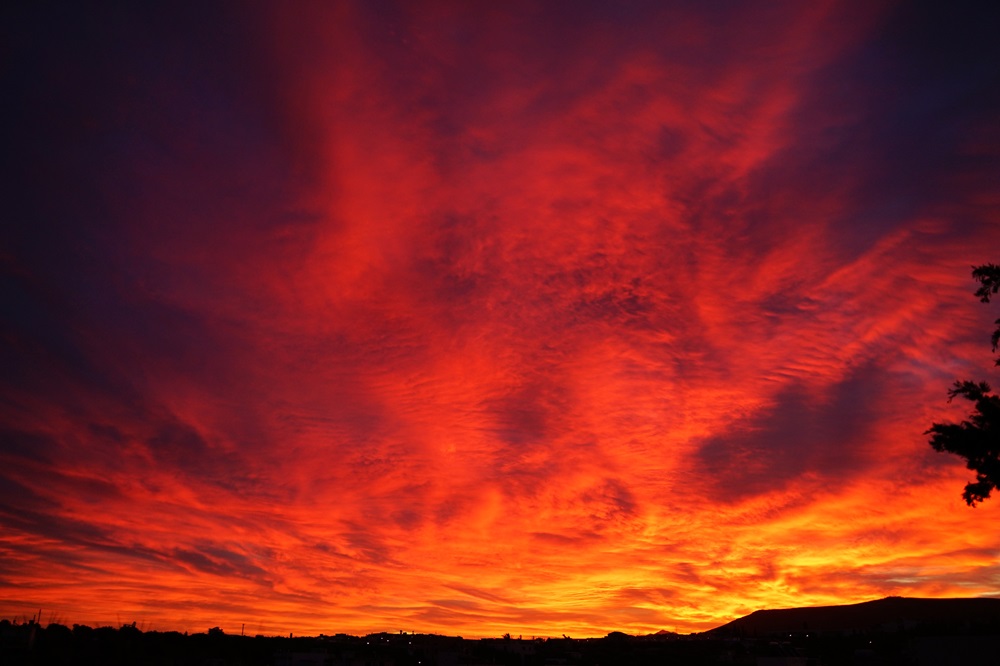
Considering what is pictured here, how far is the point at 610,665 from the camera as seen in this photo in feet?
369

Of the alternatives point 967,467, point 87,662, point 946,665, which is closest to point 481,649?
point 87,662

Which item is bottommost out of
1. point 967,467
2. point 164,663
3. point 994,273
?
point 164,663

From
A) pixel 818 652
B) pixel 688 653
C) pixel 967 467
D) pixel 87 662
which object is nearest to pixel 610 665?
pixel 688 653

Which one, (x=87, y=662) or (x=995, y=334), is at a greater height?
(x=995, y=334)

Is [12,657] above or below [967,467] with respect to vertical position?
below

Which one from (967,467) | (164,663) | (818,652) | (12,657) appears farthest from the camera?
(818,652)

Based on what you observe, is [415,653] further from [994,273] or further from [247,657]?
[994,273]

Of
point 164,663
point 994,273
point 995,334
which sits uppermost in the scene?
point 994,273

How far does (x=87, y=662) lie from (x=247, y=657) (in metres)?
28.1

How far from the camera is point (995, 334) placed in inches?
934

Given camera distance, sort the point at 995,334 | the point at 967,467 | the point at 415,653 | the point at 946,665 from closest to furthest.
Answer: the point at 995,334, the point at 967,467, the point at 946,665, the point at 415,653

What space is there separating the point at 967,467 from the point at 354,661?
10791 centimetres

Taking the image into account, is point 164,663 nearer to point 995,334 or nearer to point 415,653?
point 415,653

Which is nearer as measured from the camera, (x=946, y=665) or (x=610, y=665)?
(x=946, y=665)
